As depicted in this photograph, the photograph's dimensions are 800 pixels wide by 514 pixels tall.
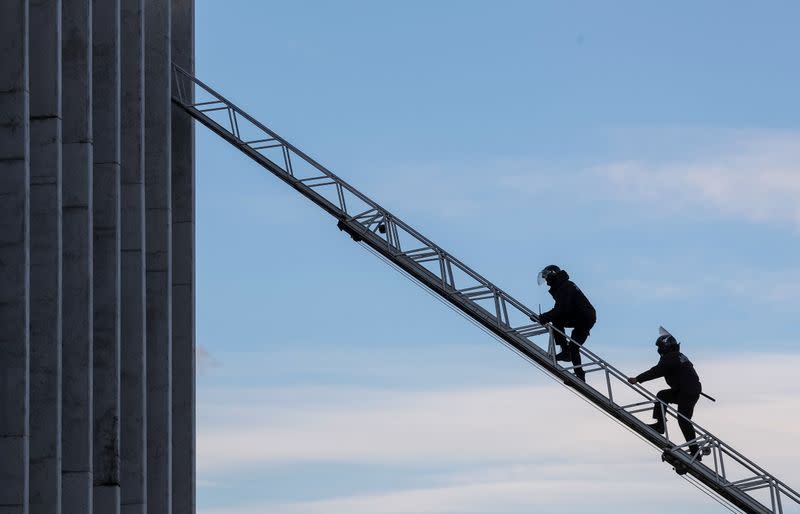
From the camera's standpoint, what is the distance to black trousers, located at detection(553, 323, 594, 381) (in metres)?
29.8
